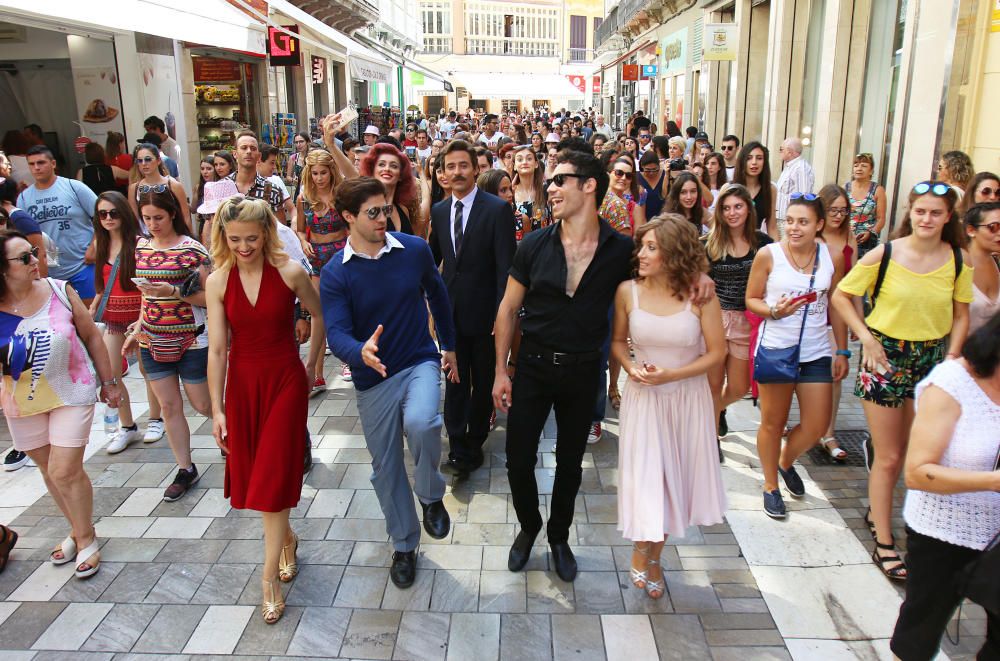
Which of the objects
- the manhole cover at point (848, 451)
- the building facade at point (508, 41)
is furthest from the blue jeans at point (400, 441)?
the building facade at point (508, 41)

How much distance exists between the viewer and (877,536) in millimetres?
3730

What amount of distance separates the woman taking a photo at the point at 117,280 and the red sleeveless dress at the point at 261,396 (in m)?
1.79

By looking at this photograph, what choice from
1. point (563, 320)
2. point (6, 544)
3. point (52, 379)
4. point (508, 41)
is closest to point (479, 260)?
point (563, 320)

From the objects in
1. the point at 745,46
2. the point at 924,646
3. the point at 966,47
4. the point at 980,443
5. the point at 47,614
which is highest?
the point at 745,46

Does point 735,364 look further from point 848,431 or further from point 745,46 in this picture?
point 745,46

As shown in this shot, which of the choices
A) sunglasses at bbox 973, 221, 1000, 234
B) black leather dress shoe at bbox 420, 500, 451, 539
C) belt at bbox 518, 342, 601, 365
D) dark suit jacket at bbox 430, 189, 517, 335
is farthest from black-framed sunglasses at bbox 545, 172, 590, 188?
sunglasses at bbox 973, 221, 1000, 234

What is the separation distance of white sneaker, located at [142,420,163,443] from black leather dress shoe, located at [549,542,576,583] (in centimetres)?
321

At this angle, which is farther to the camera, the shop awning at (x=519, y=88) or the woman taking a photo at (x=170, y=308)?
the shop awning at (x=519, y=88)

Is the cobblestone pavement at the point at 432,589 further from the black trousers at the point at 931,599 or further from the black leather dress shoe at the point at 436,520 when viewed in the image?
the black trousers at the point at 931,599

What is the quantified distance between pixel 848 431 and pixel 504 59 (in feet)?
258

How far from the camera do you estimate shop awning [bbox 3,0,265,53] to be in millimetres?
7223

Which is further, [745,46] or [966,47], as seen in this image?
[745,46]

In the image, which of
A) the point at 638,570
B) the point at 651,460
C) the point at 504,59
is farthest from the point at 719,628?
the point at 504,59

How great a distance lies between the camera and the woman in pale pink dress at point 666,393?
3.20 meters
